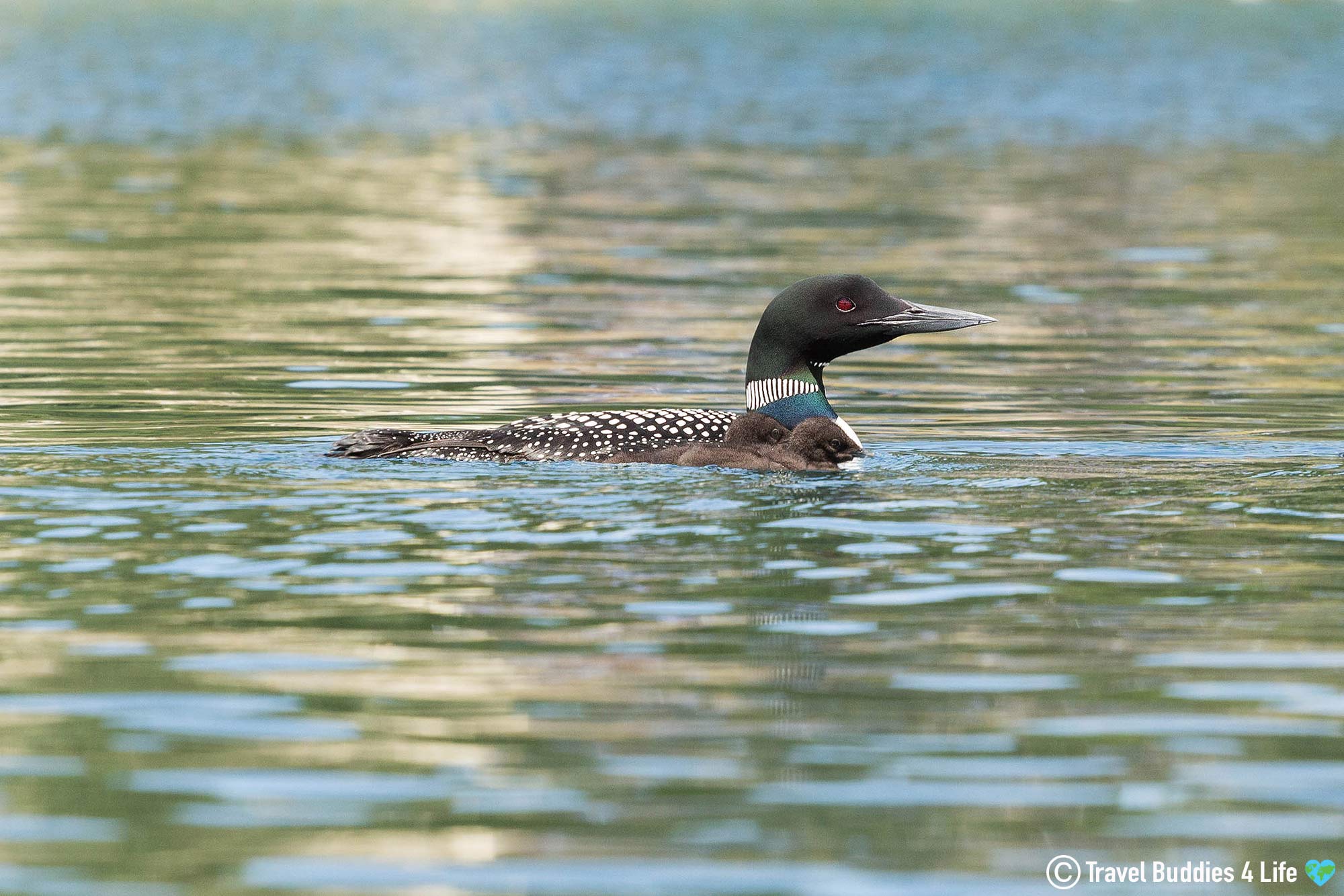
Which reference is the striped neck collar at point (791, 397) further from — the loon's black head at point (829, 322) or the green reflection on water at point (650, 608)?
the green reflection on water at point (650, 608)

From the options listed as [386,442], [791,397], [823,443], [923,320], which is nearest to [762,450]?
[823,443]

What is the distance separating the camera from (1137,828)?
17.5ft

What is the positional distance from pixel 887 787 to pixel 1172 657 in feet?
5.32

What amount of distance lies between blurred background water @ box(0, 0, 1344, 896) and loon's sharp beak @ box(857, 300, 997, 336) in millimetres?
594

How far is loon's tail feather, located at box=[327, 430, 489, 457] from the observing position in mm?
10023

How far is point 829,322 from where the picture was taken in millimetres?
10555

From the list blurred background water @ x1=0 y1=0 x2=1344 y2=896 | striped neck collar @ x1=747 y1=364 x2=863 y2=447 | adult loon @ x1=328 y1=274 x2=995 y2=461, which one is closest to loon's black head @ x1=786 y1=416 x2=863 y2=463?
adult loon @ x1=328 y1=274 x2=995 y2=461

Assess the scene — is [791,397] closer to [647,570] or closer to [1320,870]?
[647,570]

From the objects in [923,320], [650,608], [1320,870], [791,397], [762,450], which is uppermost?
[923,320]

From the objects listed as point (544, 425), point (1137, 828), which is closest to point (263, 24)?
point (544, 425)

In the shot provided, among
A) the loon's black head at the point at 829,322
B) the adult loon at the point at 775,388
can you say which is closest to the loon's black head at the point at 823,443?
the adult loon at the point at 775,388

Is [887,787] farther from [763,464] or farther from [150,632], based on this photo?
[763,464]

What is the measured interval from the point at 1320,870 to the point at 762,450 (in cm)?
503

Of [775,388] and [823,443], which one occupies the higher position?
[775,388]
